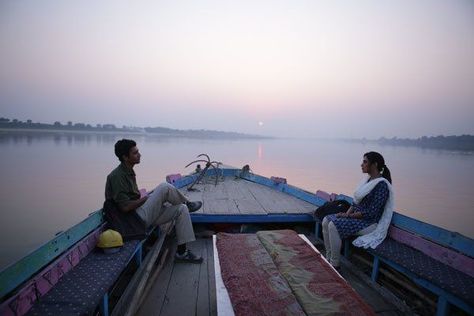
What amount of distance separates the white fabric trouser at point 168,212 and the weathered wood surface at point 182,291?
36 cm

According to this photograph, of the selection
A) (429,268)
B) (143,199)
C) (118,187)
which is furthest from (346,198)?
(118,187)

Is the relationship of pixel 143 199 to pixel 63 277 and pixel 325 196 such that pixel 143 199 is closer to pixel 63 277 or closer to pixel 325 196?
pixel 63 277

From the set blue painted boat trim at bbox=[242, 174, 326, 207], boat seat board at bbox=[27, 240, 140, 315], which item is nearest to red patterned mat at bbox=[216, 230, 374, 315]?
boat seat board at bbox=[27, 240, 140, 315]

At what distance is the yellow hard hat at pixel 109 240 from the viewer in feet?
8.84

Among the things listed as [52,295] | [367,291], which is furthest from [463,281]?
[52,295]

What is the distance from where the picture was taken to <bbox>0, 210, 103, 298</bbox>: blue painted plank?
1716 mm

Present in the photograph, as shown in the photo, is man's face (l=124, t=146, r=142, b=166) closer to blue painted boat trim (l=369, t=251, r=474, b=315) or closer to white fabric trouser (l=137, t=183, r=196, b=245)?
white fabric trouser (l=137, t=183, r=196, b=245)

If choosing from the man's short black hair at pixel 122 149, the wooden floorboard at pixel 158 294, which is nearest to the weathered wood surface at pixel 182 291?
the wooden floorboard at pixel 158 294

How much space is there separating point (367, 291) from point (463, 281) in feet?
3.03

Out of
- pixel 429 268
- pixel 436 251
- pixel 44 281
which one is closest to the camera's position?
pixel 44 281

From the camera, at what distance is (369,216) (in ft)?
11.1

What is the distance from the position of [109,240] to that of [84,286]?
2.16 ft

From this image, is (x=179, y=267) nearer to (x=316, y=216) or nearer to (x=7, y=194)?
(x=316, y=216)

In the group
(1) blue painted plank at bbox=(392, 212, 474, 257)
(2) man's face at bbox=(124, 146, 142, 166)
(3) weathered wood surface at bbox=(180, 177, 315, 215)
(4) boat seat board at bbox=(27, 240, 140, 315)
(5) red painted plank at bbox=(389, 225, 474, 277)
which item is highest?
(2) man's face at bbox=(124, 146, 142, 166)
